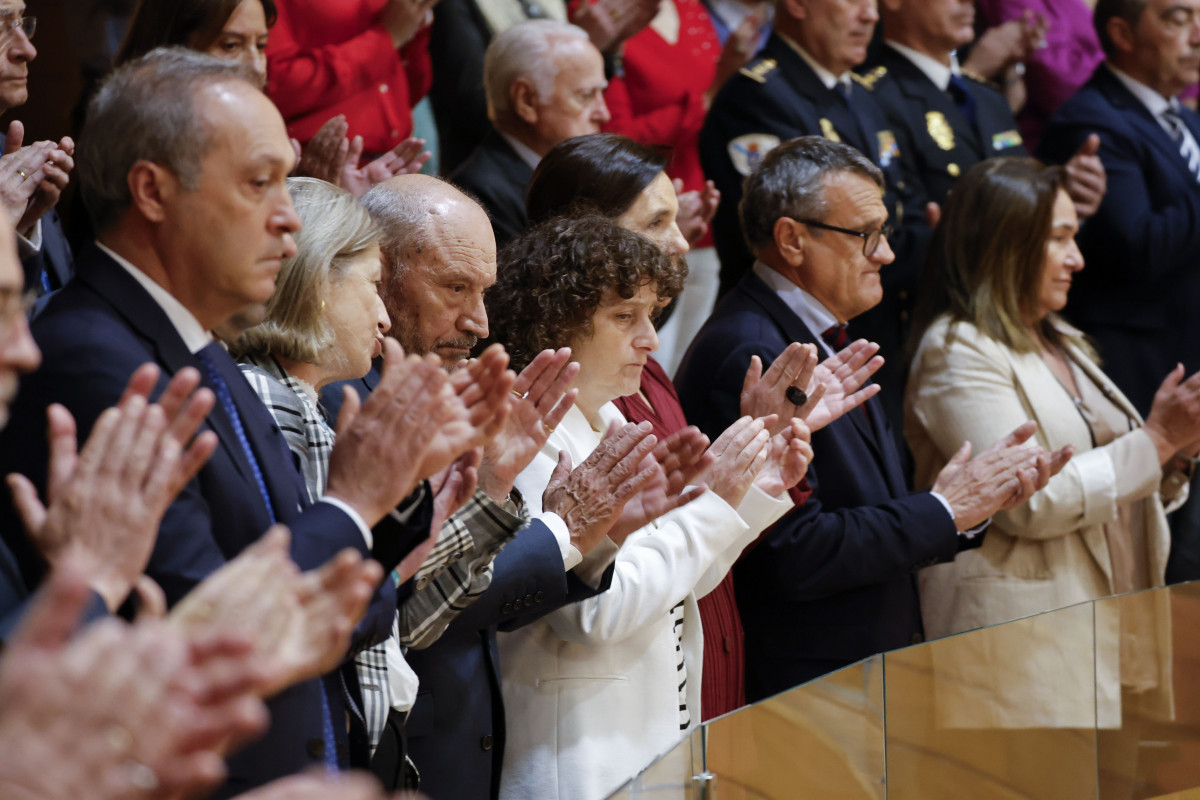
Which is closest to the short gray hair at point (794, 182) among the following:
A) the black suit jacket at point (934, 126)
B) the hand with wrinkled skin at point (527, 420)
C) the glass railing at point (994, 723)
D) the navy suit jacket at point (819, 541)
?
the navy suit jacket at point (819, 541)

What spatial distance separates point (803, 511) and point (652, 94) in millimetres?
2016

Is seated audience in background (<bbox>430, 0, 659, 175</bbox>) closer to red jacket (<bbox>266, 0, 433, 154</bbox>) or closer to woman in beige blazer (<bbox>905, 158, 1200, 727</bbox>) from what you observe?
red jacket (<bbox>266, 0, 433, 154</bbox>)

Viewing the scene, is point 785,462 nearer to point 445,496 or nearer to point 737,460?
point 737,460

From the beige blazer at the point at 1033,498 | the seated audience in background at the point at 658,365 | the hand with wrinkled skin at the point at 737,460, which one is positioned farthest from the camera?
the beige blazer at the point at 1033,498

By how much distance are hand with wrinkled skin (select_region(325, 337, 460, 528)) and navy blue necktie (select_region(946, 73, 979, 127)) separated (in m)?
3.40

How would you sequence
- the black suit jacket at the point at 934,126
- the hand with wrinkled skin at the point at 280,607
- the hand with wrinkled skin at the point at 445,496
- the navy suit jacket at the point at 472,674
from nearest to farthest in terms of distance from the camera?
the hand with wrinkled skin at the point at 280,607 → the hand with wrinkled skin at the point at 445,496 → the navy suit jacket at the point at 472,674 → the black suit jacket at the point at 934,126

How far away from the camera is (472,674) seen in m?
2.24

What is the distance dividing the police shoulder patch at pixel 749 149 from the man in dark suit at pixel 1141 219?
45.2 inches

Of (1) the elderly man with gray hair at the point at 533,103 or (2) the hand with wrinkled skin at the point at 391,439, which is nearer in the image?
(2) the hand with wrinkled skin at the point at 391,439

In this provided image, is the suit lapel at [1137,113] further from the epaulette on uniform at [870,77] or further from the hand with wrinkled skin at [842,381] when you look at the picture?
the hand with wrinkled skin at [842,381]

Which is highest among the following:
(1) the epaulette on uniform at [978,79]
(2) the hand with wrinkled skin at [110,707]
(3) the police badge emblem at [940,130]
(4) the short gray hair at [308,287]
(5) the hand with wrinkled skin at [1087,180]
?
(2) the hand with wrinkled skin at [110,707]

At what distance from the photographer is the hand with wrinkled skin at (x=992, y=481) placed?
3.13m

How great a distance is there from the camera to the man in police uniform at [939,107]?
4.36 meters

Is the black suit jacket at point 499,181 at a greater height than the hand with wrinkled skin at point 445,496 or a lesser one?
lesser
